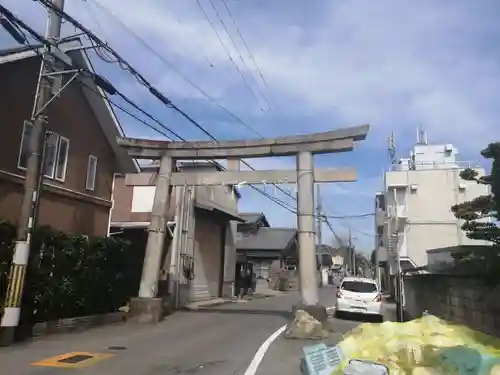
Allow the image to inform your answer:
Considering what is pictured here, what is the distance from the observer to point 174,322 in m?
15.9

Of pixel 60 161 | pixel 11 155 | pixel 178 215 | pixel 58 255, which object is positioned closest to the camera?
pixel 58 255

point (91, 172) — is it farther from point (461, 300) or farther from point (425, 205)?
point (425, 205)

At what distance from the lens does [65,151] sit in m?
17.1

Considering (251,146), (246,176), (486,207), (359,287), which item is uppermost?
(251,146)

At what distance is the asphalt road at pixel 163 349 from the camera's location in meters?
8.48

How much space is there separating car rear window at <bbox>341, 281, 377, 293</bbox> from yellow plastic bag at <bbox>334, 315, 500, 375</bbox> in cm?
1213

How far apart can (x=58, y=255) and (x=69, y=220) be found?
4.47 meters

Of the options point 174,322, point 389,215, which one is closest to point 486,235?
point 174,322

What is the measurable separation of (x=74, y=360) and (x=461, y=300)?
864 centimetres

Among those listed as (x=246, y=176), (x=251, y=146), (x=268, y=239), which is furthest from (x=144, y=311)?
(x=268, y=239)

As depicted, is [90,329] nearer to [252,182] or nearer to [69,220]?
[69,220]

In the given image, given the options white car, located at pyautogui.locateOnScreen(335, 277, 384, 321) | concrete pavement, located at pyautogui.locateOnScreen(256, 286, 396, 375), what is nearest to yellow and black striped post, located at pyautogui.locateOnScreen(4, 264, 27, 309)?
concrete pavement, located at pyautogui.locateOnScreen(256, 286, 396, 375)

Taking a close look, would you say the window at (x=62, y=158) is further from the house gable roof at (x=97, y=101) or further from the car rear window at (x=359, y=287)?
the car rear window at (x=359, y=287)

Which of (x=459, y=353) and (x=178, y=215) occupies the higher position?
(x=178, y=215)
